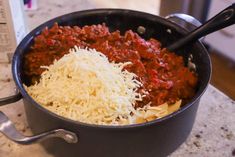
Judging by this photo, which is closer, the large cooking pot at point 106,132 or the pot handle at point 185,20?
the large cooking pot at point 106,132

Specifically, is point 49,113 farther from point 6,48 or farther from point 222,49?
point 222,49

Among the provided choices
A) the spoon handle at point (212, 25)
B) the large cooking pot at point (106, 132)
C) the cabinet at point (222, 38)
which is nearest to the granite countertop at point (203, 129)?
the large cooking pot at point (106, 132)

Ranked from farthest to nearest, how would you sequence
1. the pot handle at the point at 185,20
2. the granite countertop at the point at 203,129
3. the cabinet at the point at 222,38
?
the cabinet at the point at 222,38 → the pot handle at the point at 185,20 → the granite countertop at the point at 203,129

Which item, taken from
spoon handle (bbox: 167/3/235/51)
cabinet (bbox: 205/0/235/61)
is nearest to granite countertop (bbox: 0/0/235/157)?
spoon handle (bbox: 167/3/235/51)

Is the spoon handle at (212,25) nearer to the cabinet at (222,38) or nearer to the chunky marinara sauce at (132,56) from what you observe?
the chunky marinara sauce at (132,56)

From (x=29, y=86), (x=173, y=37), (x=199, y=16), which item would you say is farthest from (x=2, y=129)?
(x=199, y=16)

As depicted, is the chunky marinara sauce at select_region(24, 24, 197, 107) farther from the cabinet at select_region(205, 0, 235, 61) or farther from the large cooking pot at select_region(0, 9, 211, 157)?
the cabinet at select_region(205, 0, 235, 61)

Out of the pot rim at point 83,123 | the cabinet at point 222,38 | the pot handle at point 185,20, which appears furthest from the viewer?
the cabinet at point 222,38
